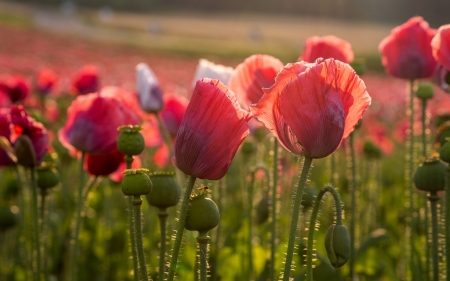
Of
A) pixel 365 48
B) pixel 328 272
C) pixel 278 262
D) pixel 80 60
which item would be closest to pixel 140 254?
pixel 328 272

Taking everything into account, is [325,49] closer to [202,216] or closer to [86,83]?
[202,216]

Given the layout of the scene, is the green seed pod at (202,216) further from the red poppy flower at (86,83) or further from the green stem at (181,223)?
the red poppy flower at (86,83)

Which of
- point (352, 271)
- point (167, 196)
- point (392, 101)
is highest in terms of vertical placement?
point (392, 101)

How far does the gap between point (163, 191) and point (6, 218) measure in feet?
3.38

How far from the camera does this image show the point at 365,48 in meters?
31.8

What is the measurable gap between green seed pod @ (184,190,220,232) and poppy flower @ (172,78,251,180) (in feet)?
0.18

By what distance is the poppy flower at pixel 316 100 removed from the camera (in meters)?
1.13

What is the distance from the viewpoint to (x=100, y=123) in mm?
1750

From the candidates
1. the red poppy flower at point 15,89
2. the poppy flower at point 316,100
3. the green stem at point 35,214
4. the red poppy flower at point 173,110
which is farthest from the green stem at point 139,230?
the red poppy flower at point 15,89

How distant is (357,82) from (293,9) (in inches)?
2579

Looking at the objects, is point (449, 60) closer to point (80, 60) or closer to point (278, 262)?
point (278, 262)

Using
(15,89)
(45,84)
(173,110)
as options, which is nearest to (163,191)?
(173,110)

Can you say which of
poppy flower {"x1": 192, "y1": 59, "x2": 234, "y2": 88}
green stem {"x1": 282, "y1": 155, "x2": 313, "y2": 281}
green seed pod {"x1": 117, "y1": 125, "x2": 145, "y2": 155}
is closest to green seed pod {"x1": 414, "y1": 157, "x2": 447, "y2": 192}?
green stem {"x1": 282, "y1": 155, "x2": 313, "y2": 281}

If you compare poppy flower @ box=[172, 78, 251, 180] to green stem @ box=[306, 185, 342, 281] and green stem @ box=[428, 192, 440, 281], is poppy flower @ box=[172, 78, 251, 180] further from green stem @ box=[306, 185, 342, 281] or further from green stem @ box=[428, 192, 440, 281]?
green stem @ box=[428, 192, 440, 281]
